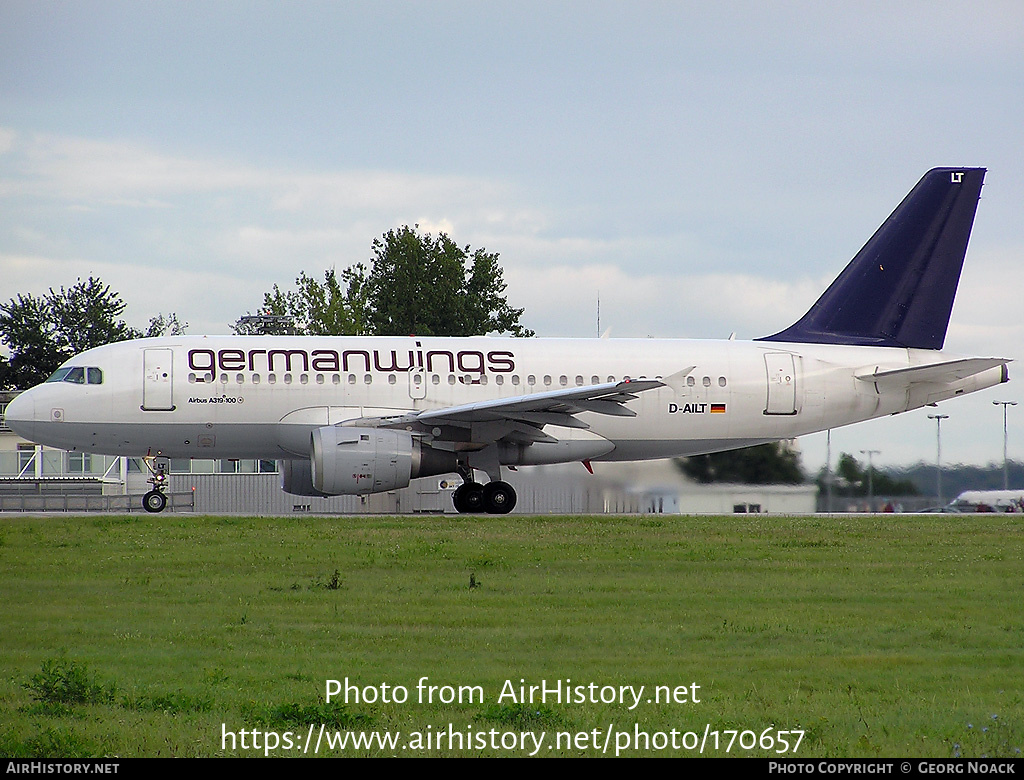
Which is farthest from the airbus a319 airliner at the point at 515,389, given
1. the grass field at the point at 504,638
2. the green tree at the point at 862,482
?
the grass field at the point at 504,638

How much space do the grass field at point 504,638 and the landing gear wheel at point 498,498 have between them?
6796mm

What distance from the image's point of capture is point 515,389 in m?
26.6

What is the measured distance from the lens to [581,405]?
24.8 meters

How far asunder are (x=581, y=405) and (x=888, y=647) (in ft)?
48.8

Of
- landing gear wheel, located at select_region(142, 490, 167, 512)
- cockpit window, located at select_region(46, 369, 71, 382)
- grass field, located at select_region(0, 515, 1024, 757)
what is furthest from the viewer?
landing gear wheel, located at select_region(142, 490, 167, 512)

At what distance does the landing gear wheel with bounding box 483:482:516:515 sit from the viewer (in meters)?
25.8

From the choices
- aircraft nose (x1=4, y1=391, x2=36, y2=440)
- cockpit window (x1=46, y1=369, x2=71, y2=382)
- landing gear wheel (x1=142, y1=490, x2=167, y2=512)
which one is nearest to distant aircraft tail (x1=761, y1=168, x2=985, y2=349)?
landing gear wheel (x1=142, y1=490, x2=167, y2=512)

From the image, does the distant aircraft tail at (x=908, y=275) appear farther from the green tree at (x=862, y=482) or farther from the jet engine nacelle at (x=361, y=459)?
the jet engine nacelle at (x=361, y=459)

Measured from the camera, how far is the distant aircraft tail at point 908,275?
29.1 metres

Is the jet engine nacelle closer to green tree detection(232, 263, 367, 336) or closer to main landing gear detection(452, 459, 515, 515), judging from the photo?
main landing gear detection(452, 459, 515, 515)

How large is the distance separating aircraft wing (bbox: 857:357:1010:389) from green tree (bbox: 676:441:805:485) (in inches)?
113

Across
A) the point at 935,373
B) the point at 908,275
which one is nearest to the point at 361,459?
the point at 935,373

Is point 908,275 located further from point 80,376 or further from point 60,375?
point 60,375
